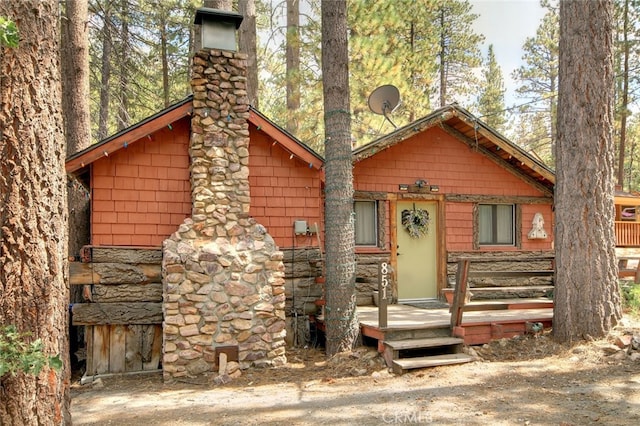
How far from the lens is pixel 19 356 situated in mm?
3111

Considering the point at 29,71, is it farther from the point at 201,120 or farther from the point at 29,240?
the point at 201,120

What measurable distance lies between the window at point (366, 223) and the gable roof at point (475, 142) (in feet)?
3.72

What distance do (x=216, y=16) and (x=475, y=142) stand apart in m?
5.92

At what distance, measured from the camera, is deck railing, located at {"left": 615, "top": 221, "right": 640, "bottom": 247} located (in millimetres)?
18703

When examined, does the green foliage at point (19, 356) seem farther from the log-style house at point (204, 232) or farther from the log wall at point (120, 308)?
the log wall at point (120, 308)

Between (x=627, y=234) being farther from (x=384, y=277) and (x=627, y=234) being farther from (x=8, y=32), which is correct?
(x=8, y=32)

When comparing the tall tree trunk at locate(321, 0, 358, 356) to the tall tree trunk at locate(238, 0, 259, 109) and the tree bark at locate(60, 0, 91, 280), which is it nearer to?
the tree bark at locate(60, 0, 91, 280)

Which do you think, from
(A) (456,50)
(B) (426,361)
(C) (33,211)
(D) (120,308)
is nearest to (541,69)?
(A) (456,50)

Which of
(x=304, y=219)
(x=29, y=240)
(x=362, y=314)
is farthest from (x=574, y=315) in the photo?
(x=29, y=240)

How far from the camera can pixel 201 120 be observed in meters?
7.59

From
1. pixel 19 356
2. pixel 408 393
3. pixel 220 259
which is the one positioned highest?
pixel 220 259

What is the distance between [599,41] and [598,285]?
11.1 feet

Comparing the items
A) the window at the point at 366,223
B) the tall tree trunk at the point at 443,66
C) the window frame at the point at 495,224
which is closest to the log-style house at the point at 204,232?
the window at the point at 366,223

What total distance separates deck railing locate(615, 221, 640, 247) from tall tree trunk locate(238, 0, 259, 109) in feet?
47.7
